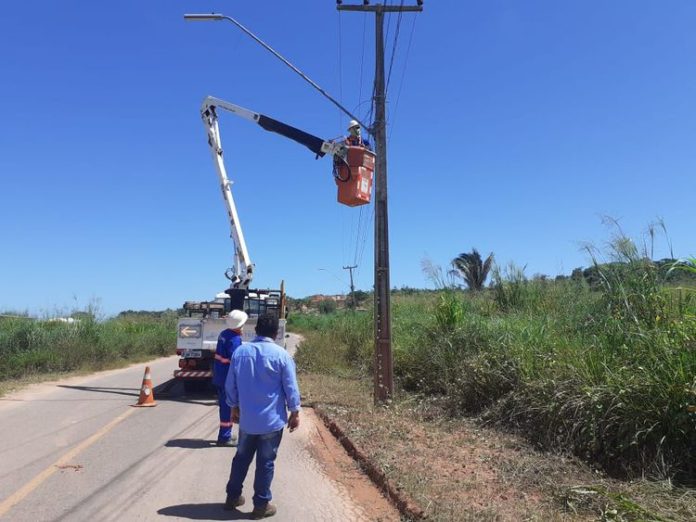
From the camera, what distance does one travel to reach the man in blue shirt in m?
5.50

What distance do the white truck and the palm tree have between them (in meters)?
5.50

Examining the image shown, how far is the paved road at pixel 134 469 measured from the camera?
18.6 feet

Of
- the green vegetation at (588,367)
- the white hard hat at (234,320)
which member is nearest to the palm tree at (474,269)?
the green vegetation at (588,367)

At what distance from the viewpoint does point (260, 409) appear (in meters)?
5.52

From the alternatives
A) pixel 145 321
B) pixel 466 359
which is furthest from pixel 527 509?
pixel 145 321

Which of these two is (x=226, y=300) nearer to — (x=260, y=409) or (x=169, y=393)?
(x=169, y=393)

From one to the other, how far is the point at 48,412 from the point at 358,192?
7.46 meters

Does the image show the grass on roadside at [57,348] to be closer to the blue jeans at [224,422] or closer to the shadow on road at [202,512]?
the blue jeans at [224,422]

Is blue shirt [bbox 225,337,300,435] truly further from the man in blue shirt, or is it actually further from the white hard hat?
the white hard hat

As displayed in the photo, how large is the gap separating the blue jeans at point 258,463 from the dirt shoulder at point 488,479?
135cm

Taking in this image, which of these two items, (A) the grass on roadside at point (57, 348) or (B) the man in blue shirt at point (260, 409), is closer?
(B) the man in blue shirt at point (260, 409)

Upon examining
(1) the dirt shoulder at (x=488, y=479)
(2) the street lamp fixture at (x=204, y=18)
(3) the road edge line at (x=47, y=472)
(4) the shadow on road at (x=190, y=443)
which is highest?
(2) the street lamp fixture at (x=204, y=18)

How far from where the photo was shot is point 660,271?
8.09 metres

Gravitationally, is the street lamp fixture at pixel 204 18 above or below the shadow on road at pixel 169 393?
above
